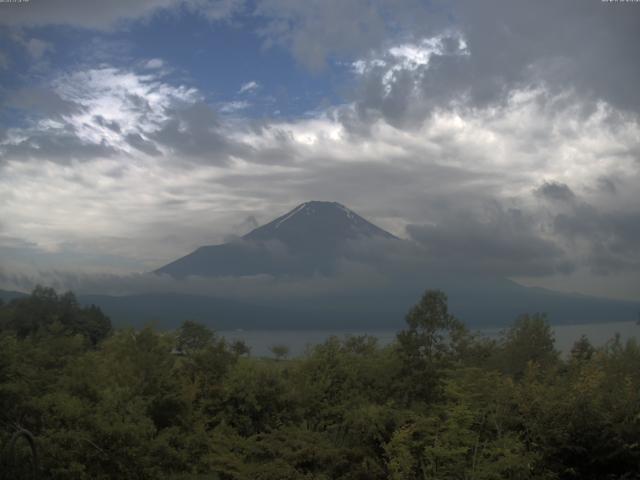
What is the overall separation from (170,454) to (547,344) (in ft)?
85.0

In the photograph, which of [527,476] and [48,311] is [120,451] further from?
[48,311]

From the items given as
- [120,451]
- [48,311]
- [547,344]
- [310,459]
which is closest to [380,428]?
[310,459]

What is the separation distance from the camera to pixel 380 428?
49.6ft

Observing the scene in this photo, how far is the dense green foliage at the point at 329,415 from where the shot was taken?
12.5 meters

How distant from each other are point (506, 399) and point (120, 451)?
931 cm

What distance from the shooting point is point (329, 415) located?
20375mm

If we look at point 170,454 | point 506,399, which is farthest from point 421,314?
point 170,454

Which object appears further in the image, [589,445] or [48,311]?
Result: [48,311]

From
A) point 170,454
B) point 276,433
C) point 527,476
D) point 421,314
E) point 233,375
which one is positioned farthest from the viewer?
point 233,375

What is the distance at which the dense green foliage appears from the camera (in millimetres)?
12461

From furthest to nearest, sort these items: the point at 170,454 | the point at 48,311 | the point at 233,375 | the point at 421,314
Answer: the point at 48,311 < the point at 233,375 < the point at 421,314 < the point at 170,454

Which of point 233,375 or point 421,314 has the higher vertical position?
point 421,314

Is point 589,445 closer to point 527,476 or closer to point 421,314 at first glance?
point 527,476

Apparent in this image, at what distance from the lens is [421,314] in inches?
720
